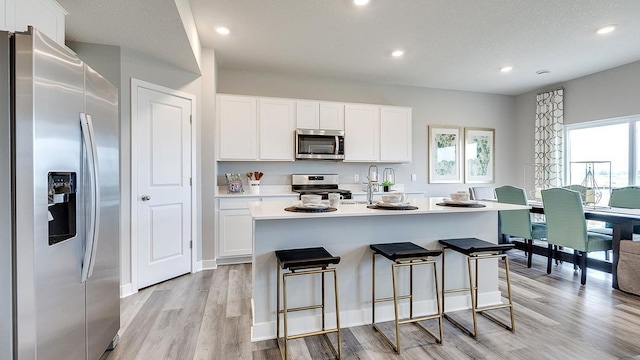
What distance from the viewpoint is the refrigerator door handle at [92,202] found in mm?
1549

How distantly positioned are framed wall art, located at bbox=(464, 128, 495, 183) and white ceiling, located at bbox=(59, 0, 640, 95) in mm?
1258

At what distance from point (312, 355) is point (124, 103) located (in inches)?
111

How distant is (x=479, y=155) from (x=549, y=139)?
3.55 feet

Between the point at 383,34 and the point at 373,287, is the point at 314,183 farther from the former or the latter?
the point at 373,287

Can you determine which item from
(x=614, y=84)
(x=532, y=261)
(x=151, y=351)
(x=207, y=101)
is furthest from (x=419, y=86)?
(x=151, y=351)

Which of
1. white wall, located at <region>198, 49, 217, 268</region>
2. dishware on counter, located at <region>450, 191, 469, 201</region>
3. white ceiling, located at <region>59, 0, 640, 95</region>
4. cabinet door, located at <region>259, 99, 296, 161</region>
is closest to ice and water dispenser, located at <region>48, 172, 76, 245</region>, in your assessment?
white ceiling, located at <region>59, 0, 640, 95</region>

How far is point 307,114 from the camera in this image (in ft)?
14.5

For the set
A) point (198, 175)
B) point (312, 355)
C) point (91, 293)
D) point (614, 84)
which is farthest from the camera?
point (614, 84)

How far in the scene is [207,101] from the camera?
373 centimetres

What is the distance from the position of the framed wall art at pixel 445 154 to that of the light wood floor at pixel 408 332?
2.67 meters

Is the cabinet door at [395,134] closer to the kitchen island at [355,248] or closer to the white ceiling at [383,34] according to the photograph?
the white ceiling at [383,34]

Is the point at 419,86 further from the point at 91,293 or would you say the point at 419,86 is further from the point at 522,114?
the point at 91,293

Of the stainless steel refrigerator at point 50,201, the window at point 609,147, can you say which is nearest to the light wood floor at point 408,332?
the stainless steel refrigerator at point 50,201

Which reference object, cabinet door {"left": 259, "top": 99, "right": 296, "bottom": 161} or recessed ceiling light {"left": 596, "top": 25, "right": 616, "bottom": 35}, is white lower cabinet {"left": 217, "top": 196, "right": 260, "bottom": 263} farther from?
recessed ceiling light {"left": 596, "top": 25, "right": 616, "bottom": 35}
